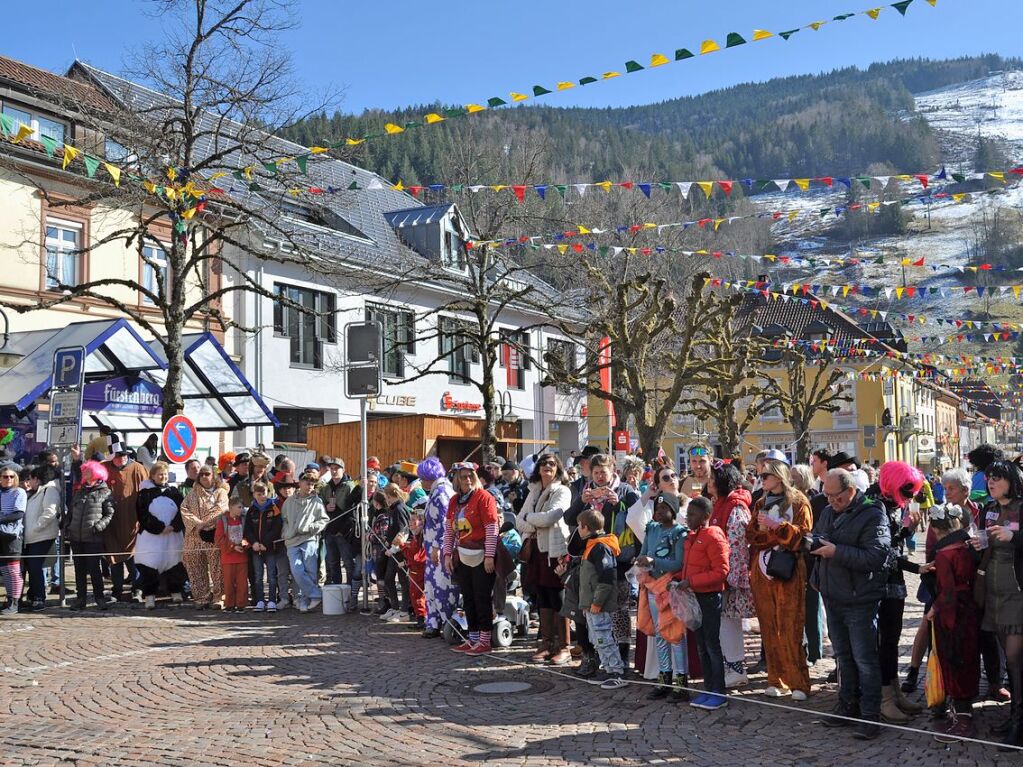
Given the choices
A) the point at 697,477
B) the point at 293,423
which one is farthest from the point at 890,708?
the point at 293,423

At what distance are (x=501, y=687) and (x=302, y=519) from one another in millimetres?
5246

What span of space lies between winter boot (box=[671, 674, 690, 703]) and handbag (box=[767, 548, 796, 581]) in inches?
42.3

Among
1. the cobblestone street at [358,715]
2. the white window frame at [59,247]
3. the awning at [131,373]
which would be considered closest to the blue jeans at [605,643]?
the cobblestone street at [358,715]

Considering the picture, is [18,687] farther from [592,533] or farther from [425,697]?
[592,533]

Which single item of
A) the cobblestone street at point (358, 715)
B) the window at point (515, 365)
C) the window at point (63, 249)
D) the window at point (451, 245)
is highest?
the window at point (451, 245)

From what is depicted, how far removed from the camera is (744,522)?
8.38 metres

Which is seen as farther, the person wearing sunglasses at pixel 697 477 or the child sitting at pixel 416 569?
the child sitting at pixel 416 569

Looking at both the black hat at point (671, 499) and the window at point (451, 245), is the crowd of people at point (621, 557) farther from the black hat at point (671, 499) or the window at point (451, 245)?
the window at point (451, 245)

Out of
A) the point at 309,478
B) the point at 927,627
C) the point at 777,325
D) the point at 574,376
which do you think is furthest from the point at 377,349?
the point at 777,325

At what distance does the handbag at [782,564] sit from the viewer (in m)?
7.66

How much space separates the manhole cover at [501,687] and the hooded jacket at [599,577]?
2.63 feet

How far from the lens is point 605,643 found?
337 inches

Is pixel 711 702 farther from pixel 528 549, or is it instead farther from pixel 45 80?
pixel 45 80

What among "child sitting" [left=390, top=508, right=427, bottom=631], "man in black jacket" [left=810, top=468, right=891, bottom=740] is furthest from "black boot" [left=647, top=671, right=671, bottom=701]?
"child sitting" [left=390, top=508, right=427, bottom=631]
